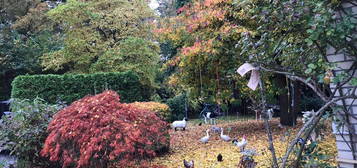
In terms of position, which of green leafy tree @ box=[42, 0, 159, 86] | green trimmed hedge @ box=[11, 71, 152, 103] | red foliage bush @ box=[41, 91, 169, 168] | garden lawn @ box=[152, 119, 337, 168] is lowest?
garden lawn @ box=[152, 119, 337, 168]

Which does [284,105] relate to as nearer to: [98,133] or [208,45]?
[208,45]

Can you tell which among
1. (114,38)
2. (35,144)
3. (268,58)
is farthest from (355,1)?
(114,38)

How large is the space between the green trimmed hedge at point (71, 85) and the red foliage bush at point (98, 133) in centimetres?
593

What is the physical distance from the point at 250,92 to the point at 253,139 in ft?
5.44

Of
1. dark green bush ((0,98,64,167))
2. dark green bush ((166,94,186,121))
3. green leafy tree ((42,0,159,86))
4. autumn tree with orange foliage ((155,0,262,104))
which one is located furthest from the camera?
dark green bush ((166,94,186,121))

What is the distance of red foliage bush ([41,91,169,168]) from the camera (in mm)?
4055

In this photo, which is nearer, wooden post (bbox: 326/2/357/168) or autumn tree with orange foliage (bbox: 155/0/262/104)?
wooden post (bbox: 326/2/357/168)

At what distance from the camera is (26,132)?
5.14 metres

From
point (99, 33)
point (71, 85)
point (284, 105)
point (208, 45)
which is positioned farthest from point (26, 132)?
point (99, 33)

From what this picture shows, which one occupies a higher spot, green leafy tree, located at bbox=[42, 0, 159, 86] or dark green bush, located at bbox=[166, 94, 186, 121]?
green leafy tree, located at bbox=[42, 0, 159, 86]

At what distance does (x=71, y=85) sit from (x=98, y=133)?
276 inches

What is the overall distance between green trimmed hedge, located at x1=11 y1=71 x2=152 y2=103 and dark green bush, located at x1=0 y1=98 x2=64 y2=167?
4947 mm

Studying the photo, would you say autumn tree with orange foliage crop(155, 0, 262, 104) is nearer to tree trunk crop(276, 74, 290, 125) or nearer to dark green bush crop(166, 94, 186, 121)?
tree trunk crop(276, 74, 290, 125)

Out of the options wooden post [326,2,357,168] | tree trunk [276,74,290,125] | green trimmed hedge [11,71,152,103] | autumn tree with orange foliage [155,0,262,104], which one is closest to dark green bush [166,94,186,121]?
green trimmed hedge [11,71,152,103]
